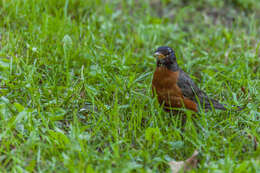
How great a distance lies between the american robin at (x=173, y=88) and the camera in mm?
3816

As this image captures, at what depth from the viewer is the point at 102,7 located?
6.00 m

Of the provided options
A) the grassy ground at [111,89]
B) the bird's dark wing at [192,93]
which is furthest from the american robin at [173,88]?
the grassy ground at [111,89]

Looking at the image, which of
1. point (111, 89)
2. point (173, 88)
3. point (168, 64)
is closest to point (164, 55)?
point (168, 64)

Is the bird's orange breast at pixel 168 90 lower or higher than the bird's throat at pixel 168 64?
lower

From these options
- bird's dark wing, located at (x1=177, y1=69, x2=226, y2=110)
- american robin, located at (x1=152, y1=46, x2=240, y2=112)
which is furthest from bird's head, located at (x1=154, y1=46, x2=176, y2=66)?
bird's dark wing, located at (x1=177, y1=69, x2=226, y2=110)

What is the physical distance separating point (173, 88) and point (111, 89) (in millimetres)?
688

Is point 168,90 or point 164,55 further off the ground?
point 164,55

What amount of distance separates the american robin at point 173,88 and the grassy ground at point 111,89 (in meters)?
0.14

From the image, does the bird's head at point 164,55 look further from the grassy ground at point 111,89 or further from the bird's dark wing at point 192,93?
the grassy ground at point 111,89

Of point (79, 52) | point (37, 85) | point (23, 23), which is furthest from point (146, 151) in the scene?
point (23, 23)

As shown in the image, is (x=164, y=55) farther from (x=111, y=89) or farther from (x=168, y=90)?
(x=111, y=89)

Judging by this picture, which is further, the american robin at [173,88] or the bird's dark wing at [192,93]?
the bird's dark wing at [192,93]

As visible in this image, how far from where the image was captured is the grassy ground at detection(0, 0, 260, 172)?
291cm

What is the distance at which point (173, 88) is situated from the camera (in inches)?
153
